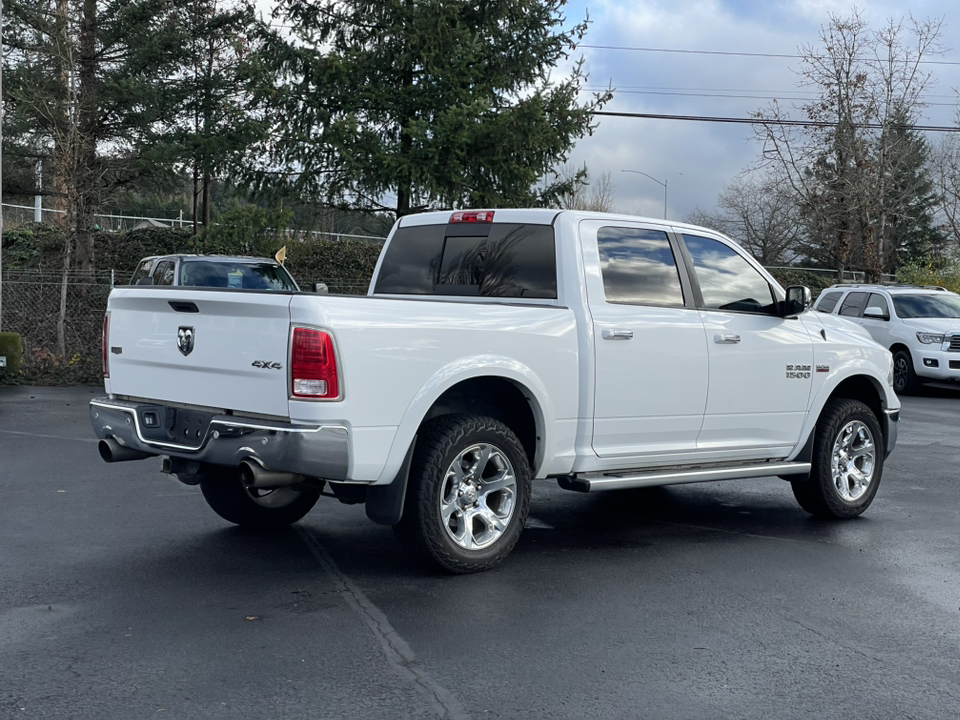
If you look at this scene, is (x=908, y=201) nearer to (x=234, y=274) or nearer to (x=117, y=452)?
(x=234, y=274)

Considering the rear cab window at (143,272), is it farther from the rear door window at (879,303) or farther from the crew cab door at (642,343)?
the crew cab door at (642,343)

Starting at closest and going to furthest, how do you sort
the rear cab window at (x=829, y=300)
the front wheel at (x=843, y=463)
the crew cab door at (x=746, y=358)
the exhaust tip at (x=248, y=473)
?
the exhaust tip at (x=248, y=473) < the crew cab door at (x=746, y=358) < the front wheel at (x=843, y=463) < the rear cab window at (x=829, y=300)

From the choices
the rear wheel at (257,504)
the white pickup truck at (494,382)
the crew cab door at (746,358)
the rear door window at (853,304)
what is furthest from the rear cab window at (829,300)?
the rear wheel at (257,504)

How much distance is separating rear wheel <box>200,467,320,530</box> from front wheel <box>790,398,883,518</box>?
360 centimetres

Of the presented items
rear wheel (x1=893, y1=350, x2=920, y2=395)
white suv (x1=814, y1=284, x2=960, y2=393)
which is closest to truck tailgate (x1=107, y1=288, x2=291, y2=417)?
white suv (x1=814, y1=284, x2=960, y2=393)

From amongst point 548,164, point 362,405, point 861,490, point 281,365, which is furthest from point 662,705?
point 548,164

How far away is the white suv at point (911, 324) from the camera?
61.7 ft

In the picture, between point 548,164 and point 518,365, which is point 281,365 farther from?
point 548,164

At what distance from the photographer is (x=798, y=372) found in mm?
7793

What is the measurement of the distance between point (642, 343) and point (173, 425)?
2.82m

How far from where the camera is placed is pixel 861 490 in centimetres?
823

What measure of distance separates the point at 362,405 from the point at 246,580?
1.25 m

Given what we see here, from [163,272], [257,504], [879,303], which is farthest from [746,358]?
[879,303]

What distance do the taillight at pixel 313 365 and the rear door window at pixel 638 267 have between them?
208cm
